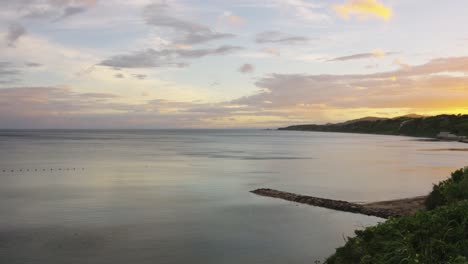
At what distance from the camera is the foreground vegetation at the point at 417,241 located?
12250mm

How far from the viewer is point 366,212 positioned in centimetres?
3188

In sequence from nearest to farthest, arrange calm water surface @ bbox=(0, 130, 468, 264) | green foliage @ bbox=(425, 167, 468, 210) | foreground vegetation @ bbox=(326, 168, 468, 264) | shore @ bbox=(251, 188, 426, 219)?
foreground vegetation @ bbox=(326, 168, 468, 264) < green foliage @ bbox=(425, 167, 468, 210) < calm water surface @ bbox=(0, 130, 468, 264) < shore @ bbox=(251, 188, 426, 219)

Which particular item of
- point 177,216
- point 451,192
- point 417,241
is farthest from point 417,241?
point 177,216

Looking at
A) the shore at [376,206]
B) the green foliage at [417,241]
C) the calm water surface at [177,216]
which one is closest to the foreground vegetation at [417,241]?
the green foliage at [417,241]

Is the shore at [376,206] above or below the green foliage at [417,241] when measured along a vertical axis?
below

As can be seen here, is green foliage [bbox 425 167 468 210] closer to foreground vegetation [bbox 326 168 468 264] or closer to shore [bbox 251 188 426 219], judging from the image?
shore [bbox 251 188 426 219]

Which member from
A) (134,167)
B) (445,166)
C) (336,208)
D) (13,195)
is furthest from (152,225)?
(445,166)

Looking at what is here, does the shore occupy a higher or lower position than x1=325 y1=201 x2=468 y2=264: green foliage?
lower

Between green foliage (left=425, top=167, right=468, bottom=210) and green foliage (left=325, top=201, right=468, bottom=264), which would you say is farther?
green foliage (left=425, top=167, right=468, bottom=210)

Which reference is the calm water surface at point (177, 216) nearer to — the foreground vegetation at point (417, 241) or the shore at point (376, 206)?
the shore at point (376, 206)

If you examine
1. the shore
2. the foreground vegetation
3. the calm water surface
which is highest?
the foreground vegetation

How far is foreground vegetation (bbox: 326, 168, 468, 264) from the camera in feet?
40.2

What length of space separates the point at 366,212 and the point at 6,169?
56.9 meters

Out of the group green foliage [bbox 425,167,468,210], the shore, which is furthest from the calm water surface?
green foliage [bbox 425,167,468,210]
